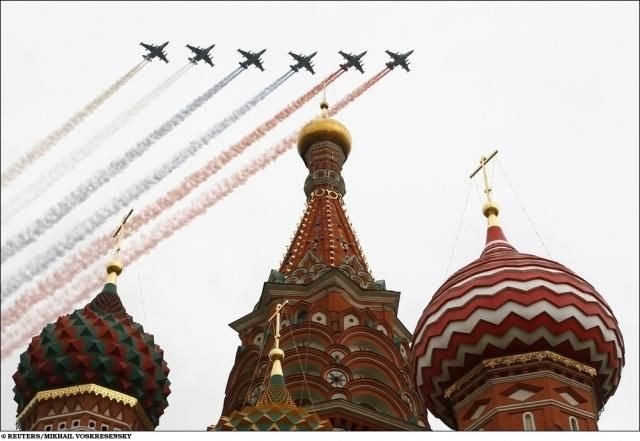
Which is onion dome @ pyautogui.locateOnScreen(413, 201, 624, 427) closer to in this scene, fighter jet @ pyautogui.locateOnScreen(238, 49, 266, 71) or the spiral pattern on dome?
the spiral pattern on dome

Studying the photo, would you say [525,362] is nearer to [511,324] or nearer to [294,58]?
[511,324]

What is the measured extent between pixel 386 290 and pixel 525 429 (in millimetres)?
10475

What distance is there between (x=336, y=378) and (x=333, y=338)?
58.8 inches

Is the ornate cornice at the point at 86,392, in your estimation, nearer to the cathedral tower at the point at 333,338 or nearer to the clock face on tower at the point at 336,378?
the cathedral tower at the point at 333,338

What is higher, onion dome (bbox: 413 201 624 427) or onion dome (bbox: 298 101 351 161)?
onion dome (bbox: 298 101 351 161)

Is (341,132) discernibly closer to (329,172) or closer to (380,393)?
(329,172)

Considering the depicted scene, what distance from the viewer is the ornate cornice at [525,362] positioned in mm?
20922

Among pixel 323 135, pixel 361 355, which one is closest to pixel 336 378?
pixel 361 355

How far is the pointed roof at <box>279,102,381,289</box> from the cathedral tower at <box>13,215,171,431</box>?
639 centimetres

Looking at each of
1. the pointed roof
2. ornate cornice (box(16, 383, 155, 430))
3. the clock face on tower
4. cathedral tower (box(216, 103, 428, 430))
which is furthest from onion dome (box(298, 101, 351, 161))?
ornate cornice (box(16, 383, 155, 430))

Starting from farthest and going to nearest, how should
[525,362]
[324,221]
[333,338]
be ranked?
1. [324,221]
2. [333,338]
3. [525,362]

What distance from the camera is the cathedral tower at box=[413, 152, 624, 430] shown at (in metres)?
20.7

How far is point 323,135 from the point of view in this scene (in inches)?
1438

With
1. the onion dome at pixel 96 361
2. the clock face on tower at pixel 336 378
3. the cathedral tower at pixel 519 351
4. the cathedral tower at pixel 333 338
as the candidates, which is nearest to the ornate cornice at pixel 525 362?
the cathedral tower at pixel 519 351
